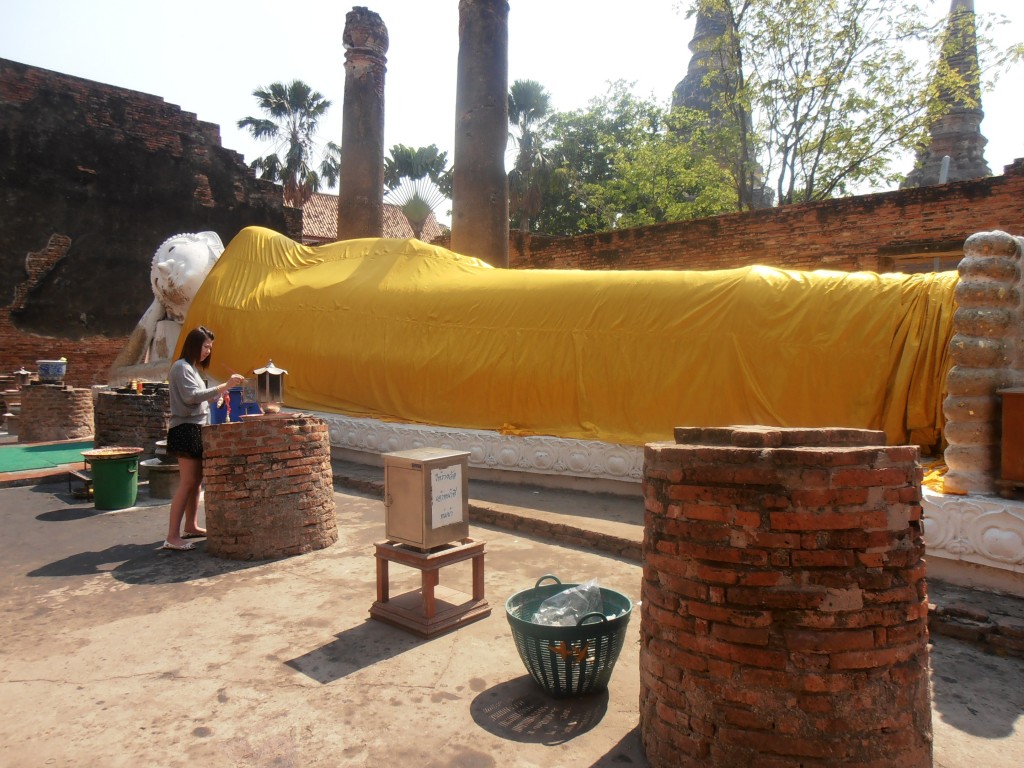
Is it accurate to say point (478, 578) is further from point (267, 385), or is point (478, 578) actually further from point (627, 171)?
point (627, 171)

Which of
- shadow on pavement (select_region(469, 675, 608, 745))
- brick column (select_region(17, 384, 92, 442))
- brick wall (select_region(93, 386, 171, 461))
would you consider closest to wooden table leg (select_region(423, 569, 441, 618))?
shadow on pavement (select_region(469, 675, 608, 745))

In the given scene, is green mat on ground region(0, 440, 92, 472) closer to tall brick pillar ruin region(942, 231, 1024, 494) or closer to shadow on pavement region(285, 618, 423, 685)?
shadow on pavement region(285, 618, 423, 685)

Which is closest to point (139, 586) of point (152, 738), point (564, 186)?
point (152, 738)

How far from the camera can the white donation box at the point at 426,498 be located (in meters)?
3.50

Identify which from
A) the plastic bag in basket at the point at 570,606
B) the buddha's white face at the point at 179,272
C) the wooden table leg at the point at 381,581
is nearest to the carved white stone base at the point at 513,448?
the wooden table leg at the point at 381,581

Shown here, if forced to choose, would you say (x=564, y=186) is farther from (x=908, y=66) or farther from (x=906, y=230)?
(x=906, y=230)

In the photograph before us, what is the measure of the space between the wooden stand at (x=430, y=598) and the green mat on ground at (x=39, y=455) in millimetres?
5838

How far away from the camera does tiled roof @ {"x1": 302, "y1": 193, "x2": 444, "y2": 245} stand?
1016 inches

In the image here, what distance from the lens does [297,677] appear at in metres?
3.03

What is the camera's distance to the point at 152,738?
2.55 metres

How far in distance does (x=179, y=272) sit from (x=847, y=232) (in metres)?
8.71

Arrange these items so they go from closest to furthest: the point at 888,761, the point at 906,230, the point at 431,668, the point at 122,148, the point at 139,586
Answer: the point at 888,761
the point at 431,668
the point at 139,586
the point at 906,230
the point at 122,148

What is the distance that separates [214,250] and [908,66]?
13.6 metres

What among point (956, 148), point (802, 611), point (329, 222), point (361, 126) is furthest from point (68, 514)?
point (329, 222)
